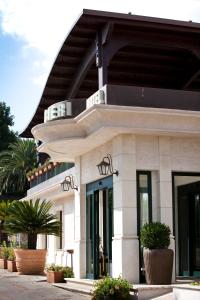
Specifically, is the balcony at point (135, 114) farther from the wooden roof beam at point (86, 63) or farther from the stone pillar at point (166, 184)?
the wooden roof beam at point (86, 63)

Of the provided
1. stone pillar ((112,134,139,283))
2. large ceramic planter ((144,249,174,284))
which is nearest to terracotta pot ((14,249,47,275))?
stone pillar ((112,134,139,283))

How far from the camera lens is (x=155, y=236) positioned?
14000mm

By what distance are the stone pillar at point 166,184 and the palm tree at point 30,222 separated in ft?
27.5

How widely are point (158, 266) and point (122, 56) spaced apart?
7393 millimetres

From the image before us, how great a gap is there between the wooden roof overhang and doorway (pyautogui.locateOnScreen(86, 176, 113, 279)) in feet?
9.56

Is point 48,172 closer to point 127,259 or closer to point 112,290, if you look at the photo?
point 127,259

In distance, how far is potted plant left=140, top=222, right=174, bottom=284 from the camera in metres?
13.9

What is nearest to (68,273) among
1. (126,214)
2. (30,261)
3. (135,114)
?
(126,214)

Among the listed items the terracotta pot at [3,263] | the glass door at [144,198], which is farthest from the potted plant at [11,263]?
the glass door at [144,198]

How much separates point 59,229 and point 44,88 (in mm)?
6001

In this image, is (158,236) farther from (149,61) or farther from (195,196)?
(149,61)

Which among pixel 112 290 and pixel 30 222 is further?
pixel 30 222

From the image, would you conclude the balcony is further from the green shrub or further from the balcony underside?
the green shrub

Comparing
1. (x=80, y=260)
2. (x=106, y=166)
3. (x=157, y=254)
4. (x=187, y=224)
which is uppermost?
(x=106, y=166)
